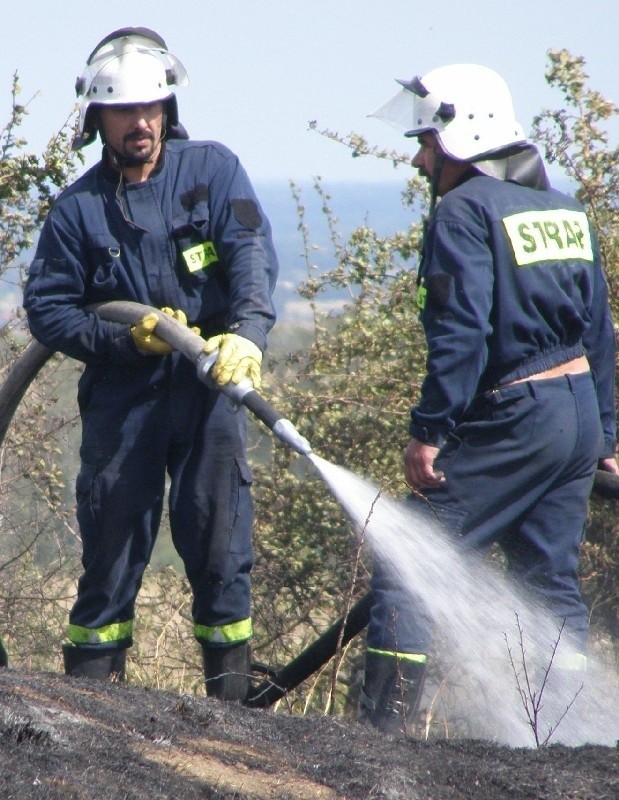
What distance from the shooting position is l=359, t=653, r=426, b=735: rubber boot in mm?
3881

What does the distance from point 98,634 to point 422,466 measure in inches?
54.5

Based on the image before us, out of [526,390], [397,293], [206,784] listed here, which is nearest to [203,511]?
[526,390]

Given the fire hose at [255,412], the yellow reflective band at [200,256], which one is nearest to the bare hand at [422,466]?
the fire hose at [255,412]

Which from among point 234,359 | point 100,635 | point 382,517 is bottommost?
point 100,635

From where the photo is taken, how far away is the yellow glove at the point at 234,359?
3869 millimetres

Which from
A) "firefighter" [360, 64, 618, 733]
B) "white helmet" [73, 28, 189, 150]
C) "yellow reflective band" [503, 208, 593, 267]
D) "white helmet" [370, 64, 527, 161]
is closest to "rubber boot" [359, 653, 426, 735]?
"firefighter" [360, 64, 618, 733]

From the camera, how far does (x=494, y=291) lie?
12.8 ft

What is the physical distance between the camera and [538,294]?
12.8 feet

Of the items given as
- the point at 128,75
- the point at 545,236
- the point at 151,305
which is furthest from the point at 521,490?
the point at 128,75

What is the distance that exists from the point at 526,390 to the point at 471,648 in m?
1.34

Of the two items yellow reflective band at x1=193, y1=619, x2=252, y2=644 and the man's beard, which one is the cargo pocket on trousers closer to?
yellow reflective band at x1=193, y1=619, x2=252, y2=644

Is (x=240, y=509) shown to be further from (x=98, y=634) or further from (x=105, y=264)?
(x=105, y=264)

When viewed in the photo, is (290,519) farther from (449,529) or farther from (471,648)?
(449,529)

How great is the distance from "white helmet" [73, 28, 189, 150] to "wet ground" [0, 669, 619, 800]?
2.11 m
